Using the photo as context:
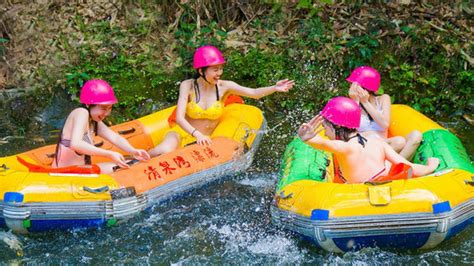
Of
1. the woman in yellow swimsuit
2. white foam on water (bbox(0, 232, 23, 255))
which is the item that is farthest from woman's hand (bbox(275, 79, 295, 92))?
white foam on water (bbox(0, 232, 23, 255))

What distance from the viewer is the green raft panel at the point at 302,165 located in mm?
6098

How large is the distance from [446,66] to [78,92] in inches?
178

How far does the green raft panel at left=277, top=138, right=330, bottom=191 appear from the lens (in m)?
6.10

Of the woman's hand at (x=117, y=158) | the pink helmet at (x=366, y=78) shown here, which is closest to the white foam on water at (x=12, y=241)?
the woman's hand at (x=117, y=158)

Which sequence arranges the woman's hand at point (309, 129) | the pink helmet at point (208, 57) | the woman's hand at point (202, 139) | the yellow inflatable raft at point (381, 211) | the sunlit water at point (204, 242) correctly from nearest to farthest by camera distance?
the yellow inflatable raft at point (381, 211), the woman's hand at point (309, 129), the sunlit water at point (204, 242), the woman's hand at point (202, 139), the pink helmet at point (208, 57)

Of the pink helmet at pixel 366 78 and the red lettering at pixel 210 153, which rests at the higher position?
the pink helmet at pixel 366 78

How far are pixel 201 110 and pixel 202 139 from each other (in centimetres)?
46

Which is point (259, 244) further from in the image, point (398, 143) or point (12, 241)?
point (12, 241)

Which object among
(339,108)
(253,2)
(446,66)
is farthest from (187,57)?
(339,108)

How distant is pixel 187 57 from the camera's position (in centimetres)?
961

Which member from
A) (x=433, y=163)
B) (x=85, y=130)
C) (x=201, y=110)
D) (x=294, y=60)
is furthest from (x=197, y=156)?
(x=294, y=60)

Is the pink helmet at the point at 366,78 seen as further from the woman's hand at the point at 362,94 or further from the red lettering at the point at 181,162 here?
the red lettering at the point at 181,162

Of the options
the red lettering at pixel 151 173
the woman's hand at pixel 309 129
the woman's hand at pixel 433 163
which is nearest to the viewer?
the woman's hand at pixel 309 129

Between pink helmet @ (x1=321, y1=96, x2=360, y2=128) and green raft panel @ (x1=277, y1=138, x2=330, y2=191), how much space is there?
2.13ft
